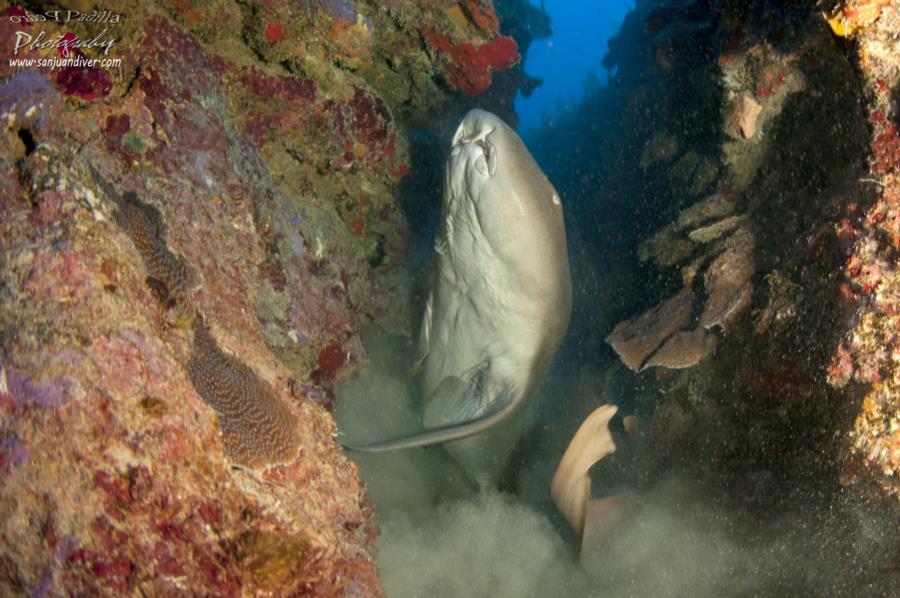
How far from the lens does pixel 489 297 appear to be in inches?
151

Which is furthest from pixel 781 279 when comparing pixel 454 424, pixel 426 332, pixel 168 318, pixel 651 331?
pixel 168 318

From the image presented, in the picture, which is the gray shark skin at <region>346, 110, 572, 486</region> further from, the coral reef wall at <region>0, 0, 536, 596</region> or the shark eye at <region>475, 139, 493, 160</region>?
the coral reef wall at <region>0, 0, 536, 596</region>

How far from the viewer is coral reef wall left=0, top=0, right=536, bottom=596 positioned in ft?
4.38

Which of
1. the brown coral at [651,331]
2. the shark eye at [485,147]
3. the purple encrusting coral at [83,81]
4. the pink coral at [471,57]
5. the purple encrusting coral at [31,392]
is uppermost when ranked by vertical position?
the pink coral at [471,57]

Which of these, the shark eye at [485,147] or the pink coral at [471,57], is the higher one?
the pink coral at [471,57]

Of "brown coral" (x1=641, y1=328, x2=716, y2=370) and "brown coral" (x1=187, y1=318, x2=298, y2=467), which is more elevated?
"brown coral" (x1=187, y1=318, x2=298, y2=467)

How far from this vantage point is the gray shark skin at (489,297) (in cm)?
331

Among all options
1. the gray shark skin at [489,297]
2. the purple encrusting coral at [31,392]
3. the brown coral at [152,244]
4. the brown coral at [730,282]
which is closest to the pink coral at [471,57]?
the gray shark skin at [489,297]

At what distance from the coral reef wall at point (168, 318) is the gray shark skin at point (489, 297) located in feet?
2.60

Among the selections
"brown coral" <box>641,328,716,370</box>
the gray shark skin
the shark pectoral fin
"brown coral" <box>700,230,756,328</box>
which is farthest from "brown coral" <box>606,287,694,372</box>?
the shark pectoral fin

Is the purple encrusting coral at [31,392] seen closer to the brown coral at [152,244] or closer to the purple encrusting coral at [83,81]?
the brown coral at [152,244]

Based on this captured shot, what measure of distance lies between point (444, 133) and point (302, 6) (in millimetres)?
2814

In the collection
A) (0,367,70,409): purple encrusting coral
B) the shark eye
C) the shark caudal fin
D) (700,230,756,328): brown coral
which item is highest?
the shark eye

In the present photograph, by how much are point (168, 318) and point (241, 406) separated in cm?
41
